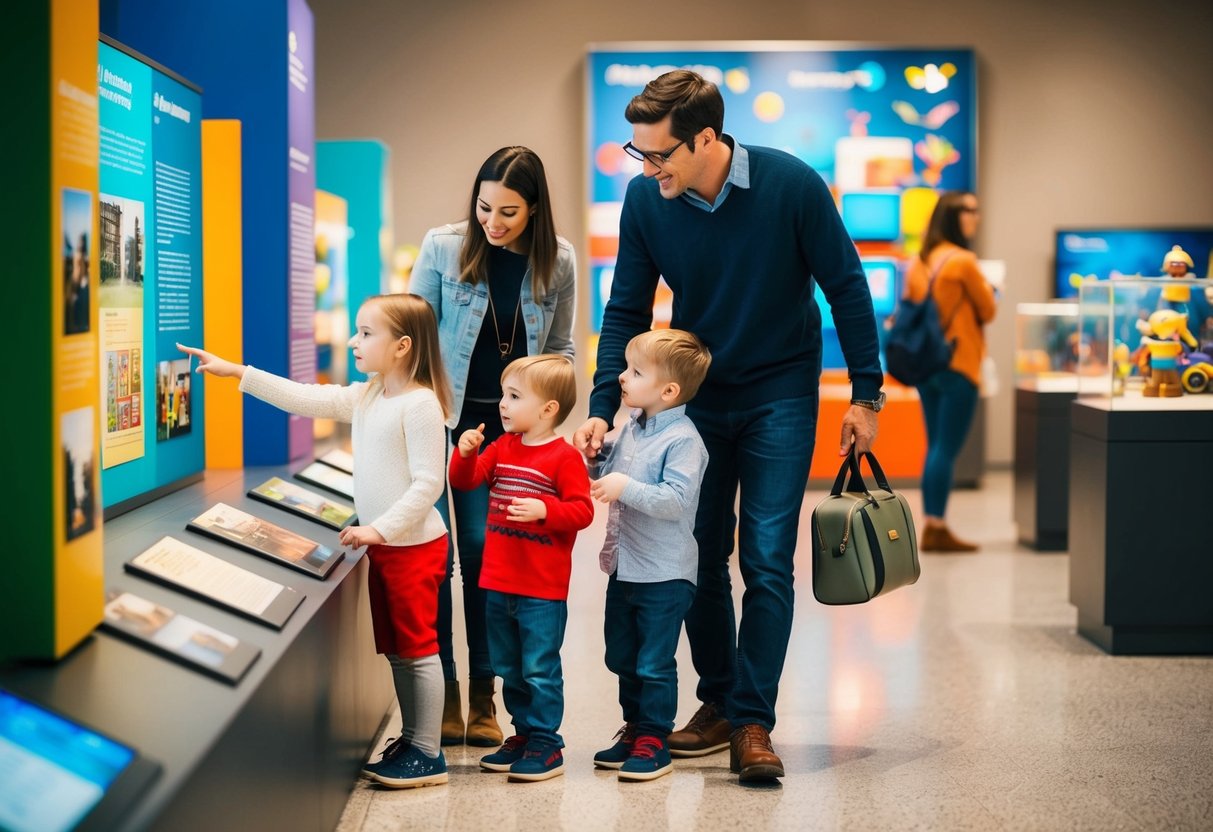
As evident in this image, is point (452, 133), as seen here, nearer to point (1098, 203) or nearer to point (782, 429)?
point (1098, 203)

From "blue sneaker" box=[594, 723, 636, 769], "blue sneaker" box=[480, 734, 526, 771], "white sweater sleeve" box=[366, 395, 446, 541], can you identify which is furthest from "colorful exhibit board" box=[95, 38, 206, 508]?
"blue sneaker" box=[594, 723, 636, 769]

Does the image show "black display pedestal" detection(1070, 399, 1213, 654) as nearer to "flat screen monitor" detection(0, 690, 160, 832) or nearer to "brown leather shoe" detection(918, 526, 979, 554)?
"brown leather shoe" detection(918, 526, 979, 554)

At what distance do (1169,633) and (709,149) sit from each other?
8.75 ft

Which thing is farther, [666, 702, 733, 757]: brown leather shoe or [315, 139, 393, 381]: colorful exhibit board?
[315, 139, 393, 381]: colorful exhibit board

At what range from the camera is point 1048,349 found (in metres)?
7.21

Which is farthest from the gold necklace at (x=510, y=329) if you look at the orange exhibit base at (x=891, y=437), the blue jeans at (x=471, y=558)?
the orange exhibit base at (x=891, y=437)

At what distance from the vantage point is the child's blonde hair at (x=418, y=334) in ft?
10.2

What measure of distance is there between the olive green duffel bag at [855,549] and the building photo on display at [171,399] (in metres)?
1.72

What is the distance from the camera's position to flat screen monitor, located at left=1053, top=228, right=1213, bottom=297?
33.5 feet

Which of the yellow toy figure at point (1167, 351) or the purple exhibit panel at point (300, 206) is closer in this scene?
the purple exhibit panel at point (300, 206)

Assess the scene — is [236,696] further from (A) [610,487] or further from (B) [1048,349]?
(B) [1048,349]
